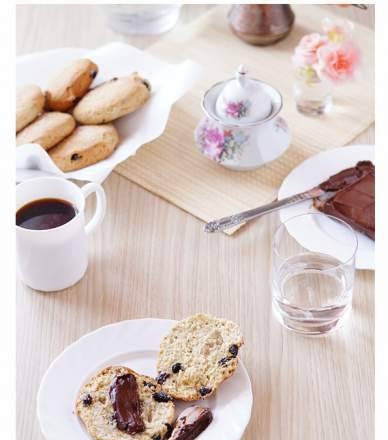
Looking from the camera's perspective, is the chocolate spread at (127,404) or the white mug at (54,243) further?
the white mug at (54,243)

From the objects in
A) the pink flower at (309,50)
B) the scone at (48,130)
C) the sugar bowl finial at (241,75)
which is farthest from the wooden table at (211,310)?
the pink flower at (309,50)

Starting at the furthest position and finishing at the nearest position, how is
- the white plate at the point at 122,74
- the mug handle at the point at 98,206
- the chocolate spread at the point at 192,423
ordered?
the white plate at the point at 122,74, the mug handle at the point at 98,206, the chocolate spread at the point at 192,423

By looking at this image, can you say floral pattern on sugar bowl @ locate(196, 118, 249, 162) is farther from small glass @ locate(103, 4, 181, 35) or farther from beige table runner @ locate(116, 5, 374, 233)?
small glass @ locate(103, 4, 181, 35)

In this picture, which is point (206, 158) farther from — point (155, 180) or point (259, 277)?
point (259, 277)

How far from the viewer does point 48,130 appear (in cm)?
159

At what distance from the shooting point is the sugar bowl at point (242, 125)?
157cm

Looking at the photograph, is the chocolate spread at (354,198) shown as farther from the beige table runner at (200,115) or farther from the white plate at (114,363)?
the white plate at (114,363)

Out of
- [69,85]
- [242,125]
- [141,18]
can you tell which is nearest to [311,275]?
[242,125]

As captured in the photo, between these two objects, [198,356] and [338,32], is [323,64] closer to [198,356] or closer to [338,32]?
[338,32]

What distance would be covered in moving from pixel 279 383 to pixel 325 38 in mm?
799

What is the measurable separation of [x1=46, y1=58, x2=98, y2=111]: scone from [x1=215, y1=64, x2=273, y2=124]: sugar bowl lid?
31 centimetres

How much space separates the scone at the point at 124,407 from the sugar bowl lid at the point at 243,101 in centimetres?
59

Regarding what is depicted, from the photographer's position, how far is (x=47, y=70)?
1807 mm

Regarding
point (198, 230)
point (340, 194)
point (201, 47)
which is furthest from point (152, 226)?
point (201, 47)
